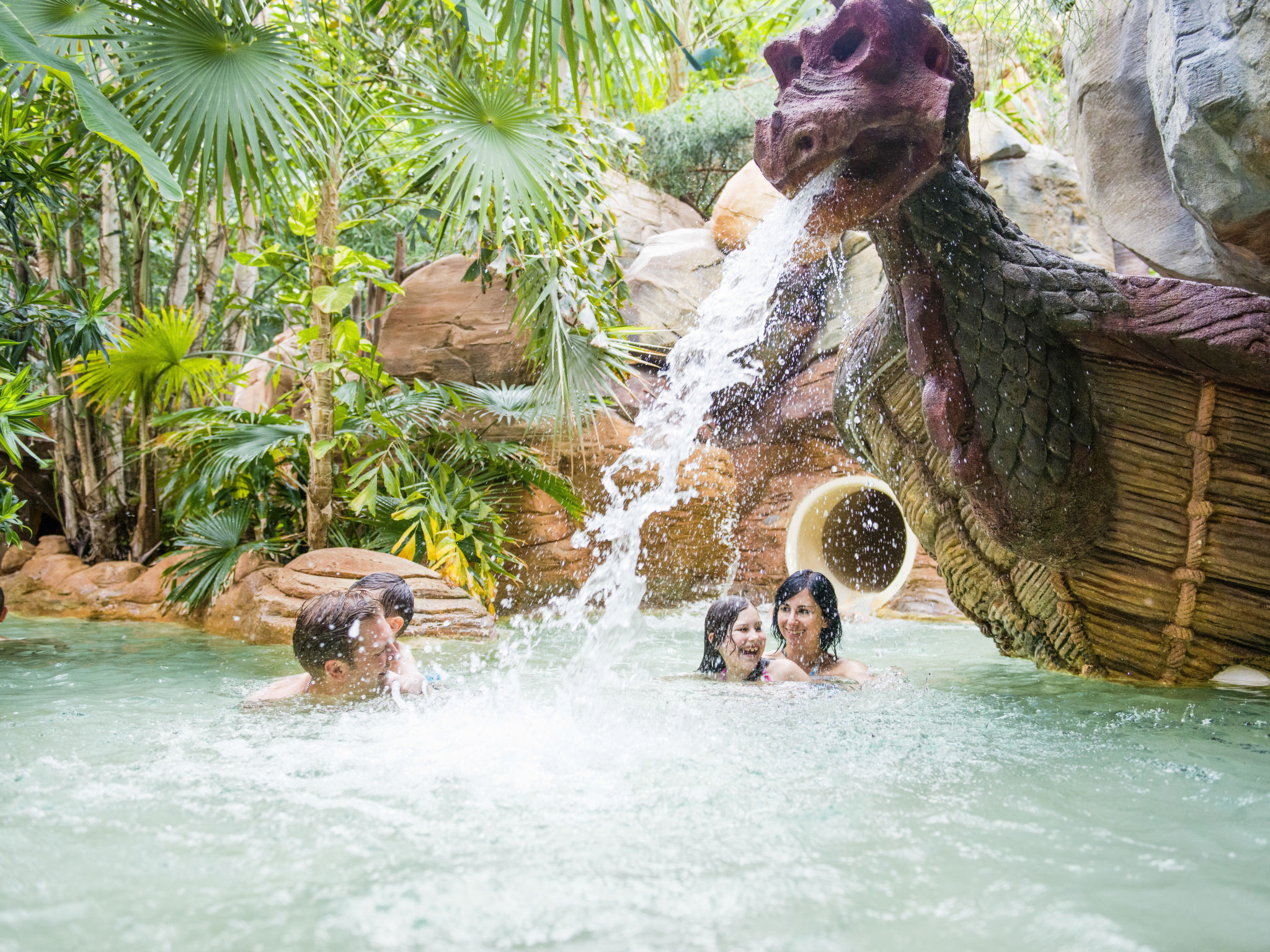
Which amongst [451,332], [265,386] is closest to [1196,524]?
[451,332]

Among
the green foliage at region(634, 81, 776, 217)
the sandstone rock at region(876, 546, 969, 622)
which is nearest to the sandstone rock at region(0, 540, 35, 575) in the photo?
the sandstone rock at region(876, 546, 969, 622)

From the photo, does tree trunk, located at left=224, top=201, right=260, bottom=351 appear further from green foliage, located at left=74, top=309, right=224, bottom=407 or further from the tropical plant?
green foliage, located at left=74, top=309, right=224, bottom=407

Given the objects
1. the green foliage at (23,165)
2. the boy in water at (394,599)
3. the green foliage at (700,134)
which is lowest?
the boy in water at (394,599)

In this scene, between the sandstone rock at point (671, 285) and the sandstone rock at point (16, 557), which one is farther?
the sandstone rock at point (671, 285)

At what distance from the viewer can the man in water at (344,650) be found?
3.14 metres

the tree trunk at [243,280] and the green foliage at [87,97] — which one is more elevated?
the tree trunk at [243,280]

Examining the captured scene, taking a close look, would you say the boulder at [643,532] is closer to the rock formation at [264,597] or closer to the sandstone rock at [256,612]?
the rock formation at [264,597]

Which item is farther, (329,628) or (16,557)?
(16,557)

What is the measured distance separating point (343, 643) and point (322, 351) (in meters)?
3.11

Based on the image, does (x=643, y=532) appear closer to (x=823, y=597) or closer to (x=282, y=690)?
(x=823, y=597)

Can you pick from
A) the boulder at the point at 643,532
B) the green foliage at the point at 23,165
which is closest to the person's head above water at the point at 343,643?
the green foliage at the point at 23,165

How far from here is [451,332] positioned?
8.23m

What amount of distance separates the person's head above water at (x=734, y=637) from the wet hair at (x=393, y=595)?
124 cm

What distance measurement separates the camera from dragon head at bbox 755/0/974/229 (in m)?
2.17
